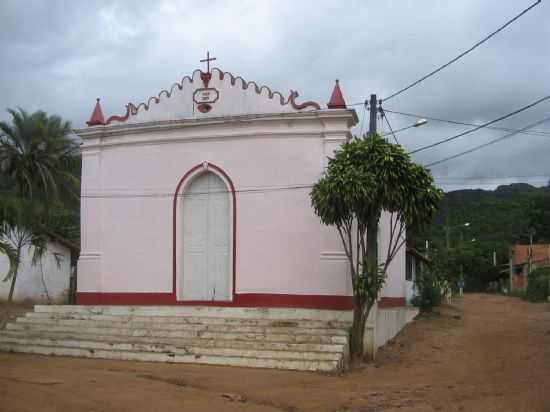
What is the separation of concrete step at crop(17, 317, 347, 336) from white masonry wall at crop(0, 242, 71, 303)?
22.3 feet

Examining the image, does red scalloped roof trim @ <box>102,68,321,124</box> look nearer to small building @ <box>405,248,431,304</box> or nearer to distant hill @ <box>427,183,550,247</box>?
small building @ <box>405,248,431,304</box>

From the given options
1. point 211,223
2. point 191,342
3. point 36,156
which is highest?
point 36,156

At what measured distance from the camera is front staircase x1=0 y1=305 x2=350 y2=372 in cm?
1314

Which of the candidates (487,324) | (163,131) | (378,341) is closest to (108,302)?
(163,131)

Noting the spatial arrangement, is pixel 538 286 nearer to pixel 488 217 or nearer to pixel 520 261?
pixel 520 261

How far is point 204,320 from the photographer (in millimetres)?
15258

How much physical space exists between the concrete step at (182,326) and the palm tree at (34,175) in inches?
55.6

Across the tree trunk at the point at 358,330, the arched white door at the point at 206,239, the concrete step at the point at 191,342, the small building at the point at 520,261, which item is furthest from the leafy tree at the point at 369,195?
the small building at the point at 520,261

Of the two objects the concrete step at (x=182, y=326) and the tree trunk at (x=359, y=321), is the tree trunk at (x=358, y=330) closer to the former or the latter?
the tree trunk at (x=359, y=321)

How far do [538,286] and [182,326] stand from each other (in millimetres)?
28080

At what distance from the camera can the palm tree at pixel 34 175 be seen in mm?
14883

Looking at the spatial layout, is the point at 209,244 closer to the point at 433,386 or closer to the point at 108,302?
the point at 108,302

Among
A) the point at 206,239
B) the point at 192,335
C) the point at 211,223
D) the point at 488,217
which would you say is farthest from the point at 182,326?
the point at 488,217

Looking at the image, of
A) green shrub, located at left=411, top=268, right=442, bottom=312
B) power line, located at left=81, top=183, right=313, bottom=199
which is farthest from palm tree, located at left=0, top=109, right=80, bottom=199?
green shrub, located at left=411, top=268, right=442, bottom=312
